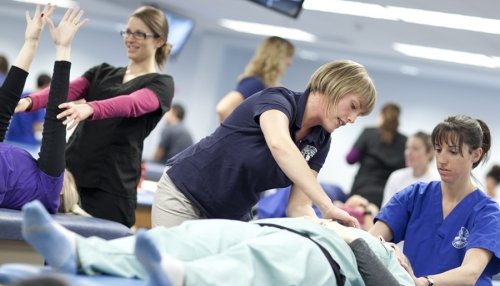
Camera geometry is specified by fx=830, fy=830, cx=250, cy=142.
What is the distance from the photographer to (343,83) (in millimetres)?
2684

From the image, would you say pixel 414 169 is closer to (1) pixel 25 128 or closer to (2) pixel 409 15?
(2) pixel 409 15

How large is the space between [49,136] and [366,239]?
121cm

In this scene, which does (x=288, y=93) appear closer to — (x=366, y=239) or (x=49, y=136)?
(x=366, y=239)

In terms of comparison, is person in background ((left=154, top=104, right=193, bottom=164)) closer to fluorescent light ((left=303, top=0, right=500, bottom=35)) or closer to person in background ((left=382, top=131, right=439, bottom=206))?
fluorescent light ((left=303, top=0, right=500, bottom=35))

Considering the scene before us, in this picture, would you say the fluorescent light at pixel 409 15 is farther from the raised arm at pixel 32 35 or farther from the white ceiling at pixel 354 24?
the raised arm at pixel 32 35

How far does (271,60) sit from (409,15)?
12.0 feet

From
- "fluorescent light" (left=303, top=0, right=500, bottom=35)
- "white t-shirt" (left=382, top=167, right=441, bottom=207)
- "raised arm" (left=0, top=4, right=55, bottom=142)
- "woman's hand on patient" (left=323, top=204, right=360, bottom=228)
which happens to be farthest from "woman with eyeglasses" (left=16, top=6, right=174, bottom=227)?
"fluorescent light" (left=303, top=0, right=500, bottom=35)

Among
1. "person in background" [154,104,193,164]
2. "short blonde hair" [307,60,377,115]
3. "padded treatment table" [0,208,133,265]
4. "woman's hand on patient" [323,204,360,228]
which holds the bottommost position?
"person in background" [154,104,193,164]

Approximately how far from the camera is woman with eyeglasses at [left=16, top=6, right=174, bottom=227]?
3.36m

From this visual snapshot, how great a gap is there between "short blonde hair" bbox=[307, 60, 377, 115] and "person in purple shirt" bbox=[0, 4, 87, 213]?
0.97 m

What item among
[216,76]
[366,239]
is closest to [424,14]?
[366,239]

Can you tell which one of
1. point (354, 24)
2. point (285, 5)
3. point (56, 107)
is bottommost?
point (56, 107)

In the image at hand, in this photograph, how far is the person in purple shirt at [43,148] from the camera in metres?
3.04

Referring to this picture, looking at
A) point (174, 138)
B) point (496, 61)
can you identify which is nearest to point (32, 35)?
point (174, 138)
